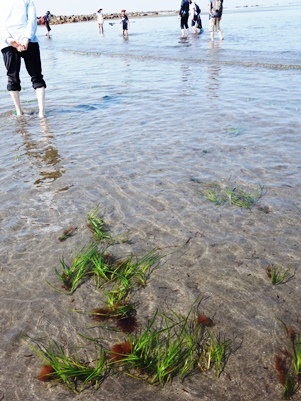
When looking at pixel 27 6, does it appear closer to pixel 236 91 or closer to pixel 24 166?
pixel 24 166

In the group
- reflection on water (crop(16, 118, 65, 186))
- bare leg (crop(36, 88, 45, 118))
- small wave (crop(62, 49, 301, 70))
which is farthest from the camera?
small wave (crop(62, 49, 301, 70))

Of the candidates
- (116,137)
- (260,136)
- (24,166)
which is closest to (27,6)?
(116,137)

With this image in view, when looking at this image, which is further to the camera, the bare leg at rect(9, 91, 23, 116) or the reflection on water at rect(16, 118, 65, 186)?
the bare leg at rect(9, 91, 23, 116)

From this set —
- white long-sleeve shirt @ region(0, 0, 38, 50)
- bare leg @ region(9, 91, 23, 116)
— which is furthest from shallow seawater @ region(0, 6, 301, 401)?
white long-sleeve shirt @ region(0, 0, 38, 50)

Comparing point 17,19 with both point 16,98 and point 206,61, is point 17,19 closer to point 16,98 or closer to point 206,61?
point 16,98

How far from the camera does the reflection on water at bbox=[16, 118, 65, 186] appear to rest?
4754mm

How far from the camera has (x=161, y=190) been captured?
4215 mm

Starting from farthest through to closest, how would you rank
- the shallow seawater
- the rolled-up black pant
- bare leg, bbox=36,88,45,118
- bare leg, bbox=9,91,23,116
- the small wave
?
the small wave
bare leg, bbox=9,91,23,116
bare leg, bbox=36,88,45,118
the rolled-up black pant
the shallow seawater

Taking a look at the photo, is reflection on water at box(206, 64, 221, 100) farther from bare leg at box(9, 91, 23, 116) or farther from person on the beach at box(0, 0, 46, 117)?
bare leg at box(9, 91, 23, 116)

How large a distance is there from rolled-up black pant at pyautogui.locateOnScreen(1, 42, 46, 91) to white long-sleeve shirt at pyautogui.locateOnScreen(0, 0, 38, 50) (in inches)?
10.3

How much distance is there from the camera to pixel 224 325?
2445 millimetres

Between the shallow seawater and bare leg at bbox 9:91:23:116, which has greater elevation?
bare leg at bbox 9:91:23:116

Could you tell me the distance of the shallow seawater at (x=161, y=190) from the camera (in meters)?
2.67

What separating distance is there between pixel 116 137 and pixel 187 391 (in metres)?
4.65
